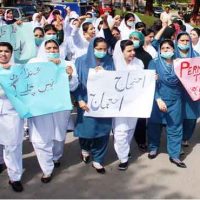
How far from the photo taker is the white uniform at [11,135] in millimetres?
4406

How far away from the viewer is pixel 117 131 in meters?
5.12

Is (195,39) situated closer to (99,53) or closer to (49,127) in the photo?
(99,53)

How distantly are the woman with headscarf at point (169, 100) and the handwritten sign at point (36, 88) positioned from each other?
1.19 meters

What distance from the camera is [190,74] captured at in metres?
5.29

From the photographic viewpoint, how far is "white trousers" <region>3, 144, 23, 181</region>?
451cm

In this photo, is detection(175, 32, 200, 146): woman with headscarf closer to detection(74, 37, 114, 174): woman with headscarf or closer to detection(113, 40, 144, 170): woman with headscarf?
detection(113, 40, 144, 170): woman with headscarf

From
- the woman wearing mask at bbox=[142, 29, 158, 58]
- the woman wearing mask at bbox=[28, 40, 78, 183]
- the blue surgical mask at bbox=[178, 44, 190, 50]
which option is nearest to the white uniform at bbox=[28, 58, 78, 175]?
the woman wearing mask at bbox=[28, 40, 78, 183]

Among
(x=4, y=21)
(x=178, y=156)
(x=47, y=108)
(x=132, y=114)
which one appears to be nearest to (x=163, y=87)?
(x=132, y=114)

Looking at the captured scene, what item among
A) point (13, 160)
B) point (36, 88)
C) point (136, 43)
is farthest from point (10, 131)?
point (136, 43)

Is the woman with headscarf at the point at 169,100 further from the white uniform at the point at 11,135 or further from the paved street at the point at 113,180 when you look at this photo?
the white uniform at the point at 11,135

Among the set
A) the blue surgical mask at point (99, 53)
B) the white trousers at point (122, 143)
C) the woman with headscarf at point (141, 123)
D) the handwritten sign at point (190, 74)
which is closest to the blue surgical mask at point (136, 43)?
the woman with headscarf at point (141, 123)

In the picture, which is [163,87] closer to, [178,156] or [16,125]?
[178,156]

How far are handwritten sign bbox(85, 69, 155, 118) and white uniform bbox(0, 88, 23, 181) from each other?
0.86m

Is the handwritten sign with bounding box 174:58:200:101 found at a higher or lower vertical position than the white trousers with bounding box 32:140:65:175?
higher
